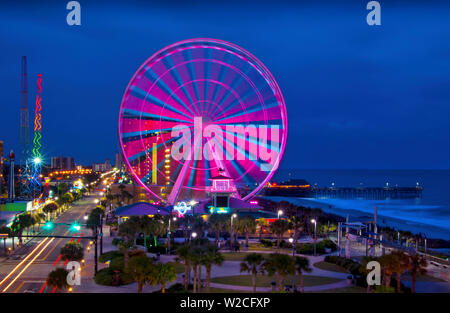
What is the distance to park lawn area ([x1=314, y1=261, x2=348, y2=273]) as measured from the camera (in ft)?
117

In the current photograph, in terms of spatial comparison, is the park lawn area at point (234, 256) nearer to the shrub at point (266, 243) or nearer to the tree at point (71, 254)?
the shrub at point (266, 243)

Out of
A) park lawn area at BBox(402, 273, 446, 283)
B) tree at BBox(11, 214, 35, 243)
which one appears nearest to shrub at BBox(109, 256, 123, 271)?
tree at BBox(11, 214, 35, 243)

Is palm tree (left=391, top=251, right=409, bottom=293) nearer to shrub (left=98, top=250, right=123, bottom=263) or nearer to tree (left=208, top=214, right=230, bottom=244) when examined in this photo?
shrub (left=98, top=250, right=123, bottom=263)

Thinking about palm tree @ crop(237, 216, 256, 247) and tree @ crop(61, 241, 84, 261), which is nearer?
tree @ crop(61, 241, 84, 261)

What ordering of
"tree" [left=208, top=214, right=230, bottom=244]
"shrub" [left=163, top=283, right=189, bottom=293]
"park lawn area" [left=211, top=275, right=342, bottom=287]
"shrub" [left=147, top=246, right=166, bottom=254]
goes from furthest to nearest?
"tree" [left=208, top=214, right=230, bottom=244] → "shrub" [left=147, top=246, right=166, bottom=254] → "park lawn area" [left=211, top=275, right=342, bottom=287] → "shrub" [left=163, top=283, right=189, bottom=293]

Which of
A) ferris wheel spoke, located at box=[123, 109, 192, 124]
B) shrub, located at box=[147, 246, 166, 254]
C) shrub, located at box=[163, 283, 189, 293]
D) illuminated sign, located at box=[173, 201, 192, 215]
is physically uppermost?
ferris wheel spoke, located at box=[123, 109, 192, 124]

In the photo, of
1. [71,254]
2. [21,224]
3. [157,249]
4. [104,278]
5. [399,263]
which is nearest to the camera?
[399,263]

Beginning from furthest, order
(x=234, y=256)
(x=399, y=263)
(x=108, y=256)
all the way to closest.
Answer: (x=234, y=256) → (x=108, y=256) → (x=399, y=263)

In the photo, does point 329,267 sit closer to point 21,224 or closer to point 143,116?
point 143,116

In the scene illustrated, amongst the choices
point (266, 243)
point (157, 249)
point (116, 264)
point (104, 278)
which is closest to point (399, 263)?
point (104, 278)

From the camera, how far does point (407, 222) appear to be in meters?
95.7

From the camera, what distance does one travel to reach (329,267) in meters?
36.7
